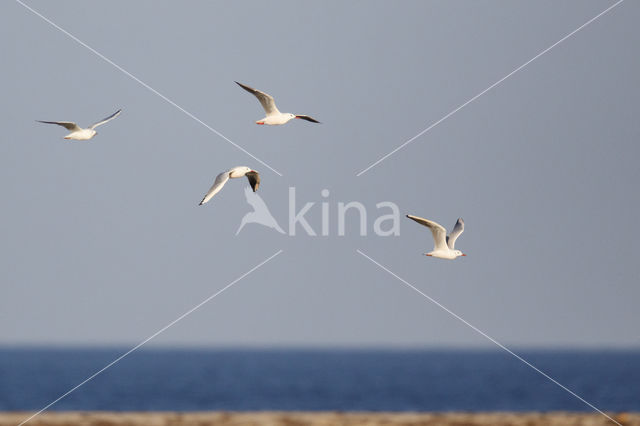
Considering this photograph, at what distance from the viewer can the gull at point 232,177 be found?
79.7 feet

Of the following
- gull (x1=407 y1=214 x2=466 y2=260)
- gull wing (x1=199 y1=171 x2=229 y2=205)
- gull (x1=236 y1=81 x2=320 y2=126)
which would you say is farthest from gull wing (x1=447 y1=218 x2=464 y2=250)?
gull wing (x1=199 y1=171 x2=229 y2=205)

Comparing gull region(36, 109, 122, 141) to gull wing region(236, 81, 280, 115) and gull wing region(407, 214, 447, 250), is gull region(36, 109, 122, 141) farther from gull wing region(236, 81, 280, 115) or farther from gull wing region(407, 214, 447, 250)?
gull wing region(407, 214, 447, 250)

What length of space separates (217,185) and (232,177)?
0.95 metres

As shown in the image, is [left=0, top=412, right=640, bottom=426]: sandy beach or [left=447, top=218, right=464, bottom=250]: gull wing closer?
[left=447, top=218, right=464, bottom=250]: gull wing

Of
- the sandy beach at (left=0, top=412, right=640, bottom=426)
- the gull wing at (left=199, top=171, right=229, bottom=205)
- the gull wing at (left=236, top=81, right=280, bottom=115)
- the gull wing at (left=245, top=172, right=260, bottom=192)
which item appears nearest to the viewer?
the gull wing at (left=199, top=171, right=229, bottom=205)

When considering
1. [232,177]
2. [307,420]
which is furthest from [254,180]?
[307,420]

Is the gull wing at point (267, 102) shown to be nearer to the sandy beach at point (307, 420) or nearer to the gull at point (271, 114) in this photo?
the gull at point (271, 114)

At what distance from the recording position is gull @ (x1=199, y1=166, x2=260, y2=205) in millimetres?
24281

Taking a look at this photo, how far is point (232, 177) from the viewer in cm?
2559

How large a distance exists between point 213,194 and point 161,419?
11669 mm

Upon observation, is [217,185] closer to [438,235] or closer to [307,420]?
[438,235]

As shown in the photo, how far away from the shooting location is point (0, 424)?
1305 inches

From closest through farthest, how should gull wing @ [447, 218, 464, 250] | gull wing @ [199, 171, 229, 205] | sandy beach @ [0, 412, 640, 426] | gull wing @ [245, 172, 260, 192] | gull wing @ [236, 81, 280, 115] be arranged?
gull wing @ [199, 171, 229, 205] < gull wing @ [245, 172, 260, 192] < gull wing @ [236, 81, 280, 115] < gull wing @ [447, 218, 464, 250] < sandy beach @ [0, 412, 640, 426]

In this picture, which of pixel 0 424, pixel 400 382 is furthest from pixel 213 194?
pixel 400 382
